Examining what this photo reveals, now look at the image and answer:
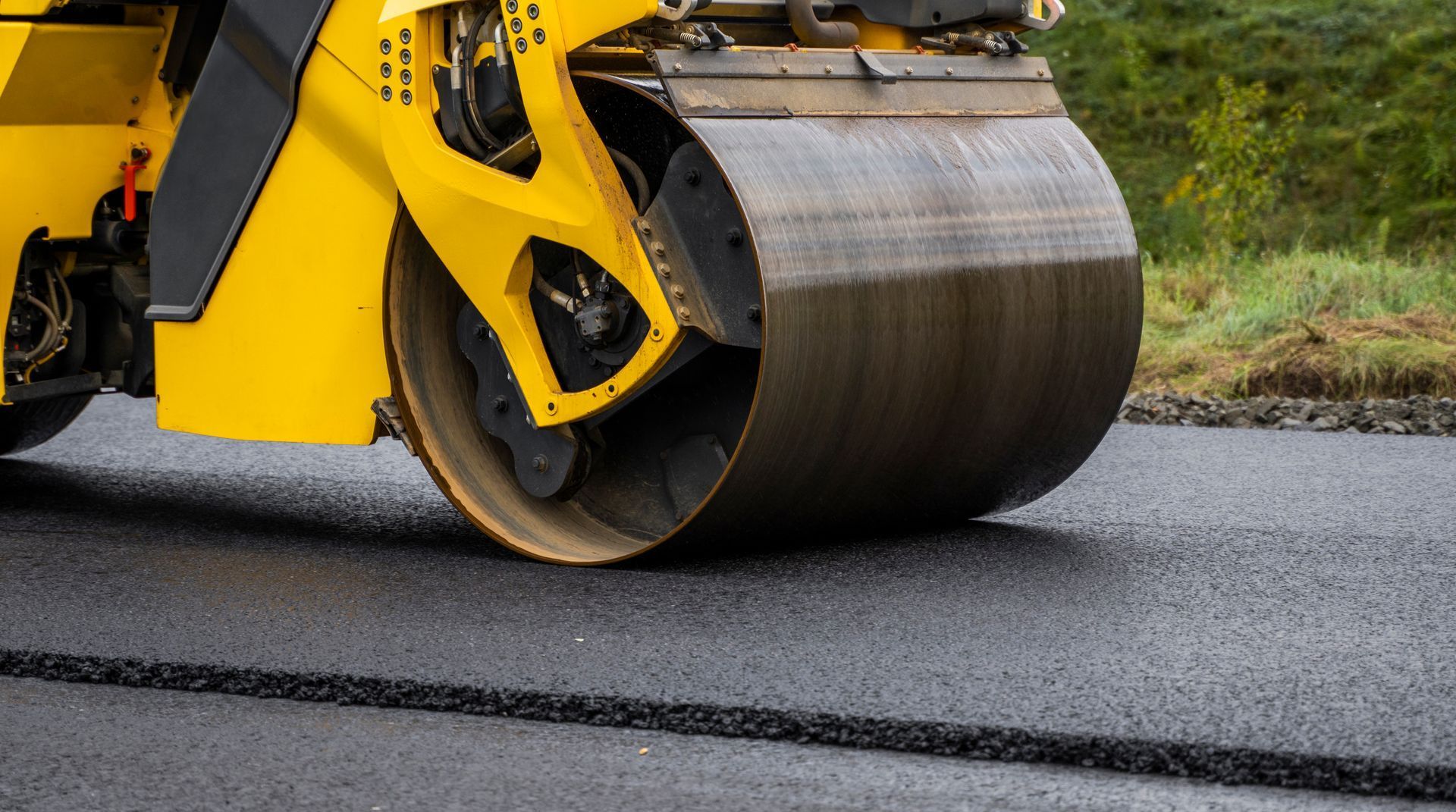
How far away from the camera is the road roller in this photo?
13.6 ft

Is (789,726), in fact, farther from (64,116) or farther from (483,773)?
(64,116)

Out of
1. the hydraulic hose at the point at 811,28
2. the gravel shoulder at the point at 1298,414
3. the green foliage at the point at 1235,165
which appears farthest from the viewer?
the green foliage at the point at 1235,165

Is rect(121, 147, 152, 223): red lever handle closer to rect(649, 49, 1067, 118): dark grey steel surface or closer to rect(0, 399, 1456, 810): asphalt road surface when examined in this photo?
rect(0, 399, 1456, 810): asphalt road surface

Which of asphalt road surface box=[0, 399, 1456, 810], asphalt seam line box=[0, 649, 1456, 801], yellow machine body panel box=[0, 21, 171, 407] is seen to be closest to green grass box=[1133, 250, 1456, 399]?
asphalt road surface box=[0, 399, 1456, 810]

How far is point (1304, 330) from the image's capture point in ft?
27.6

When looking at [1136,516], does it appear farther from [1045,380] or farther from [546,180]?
[546,180]

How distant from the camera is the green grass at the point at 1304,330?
792cm

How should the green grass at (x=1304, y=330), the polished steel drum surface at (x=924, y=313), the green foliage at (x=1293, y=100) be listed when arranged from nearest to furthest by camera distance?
the polished steel drum surface at (x=924, y=313)
the green grass at (x=1304, y=330)
the green foliage at (x=1293, y=100)

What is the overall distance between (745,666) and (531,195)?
1283mm

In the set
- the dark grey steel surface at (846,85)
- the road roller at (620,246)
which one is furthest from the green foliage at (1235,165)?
the road roller at (620,246)

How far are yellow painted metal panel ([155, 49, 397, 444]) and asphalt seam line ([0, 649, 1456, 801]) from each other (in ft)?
3.86

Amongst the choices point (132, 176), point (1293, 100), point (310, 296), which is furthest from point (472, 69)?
point (1293, 100)

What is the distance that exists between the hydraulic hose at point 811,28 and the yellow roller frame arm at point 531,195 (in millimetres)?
673

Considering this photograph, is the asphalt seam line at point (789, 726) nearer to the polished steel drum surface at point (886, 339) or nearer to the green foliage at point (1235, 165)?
the polished steel drum surface at point (886, 339)
